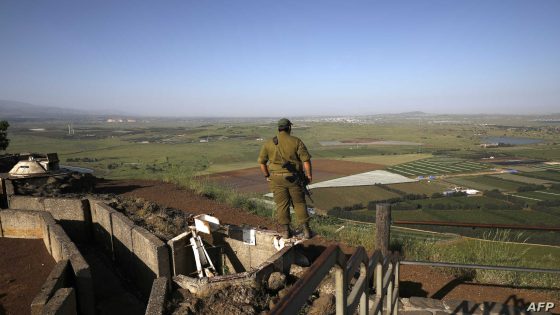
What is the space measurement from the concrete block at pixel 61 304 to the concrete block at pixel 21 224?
13.5ft

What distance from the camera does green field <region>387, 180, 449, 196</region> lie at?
37.0 metres

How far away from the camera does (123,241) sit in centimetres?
634

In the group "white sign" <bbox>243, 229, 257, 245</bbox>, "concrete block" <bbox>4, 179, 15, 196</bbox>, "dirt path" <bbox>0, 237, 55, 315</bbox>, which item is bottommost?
"dirt path" <bbox>0, 237, 55, 315</bbox>

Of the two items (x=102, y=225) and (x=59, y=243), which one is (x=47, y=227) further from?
(x=59, y=243)

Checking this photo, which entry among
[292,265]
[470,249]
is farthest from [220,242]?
[470,249]

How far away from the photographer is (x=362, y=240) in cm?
657

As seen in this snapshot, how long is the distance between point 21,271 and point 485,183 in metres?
46.0

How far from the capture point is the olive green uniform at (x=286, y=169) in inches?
217

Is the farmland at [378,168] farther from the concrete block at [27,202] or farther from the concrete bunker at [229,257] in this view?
the concrete bunker at [229,257]

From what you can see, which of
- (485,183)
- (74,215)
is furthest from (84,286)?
(485,183)

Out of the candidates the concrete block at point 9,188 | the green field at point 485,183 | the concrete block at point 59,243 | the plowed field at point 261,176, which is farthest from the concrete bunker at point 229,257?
the green field at point 485,183

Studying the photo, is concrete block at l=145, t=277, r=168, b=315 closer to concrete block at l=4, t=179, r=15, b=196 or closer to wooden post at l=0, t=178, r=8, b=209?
concrete block at l=4, t=179, r=15, b=196

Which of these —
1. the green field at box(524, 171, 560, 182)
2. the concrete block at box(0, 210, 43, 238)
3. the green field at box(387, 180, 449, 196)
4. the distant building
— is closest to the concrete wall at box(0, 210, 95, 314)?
the concrete block at box(0, 210, 43, 238)

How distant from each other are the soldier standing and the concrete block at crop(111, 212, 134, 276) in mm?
2720
